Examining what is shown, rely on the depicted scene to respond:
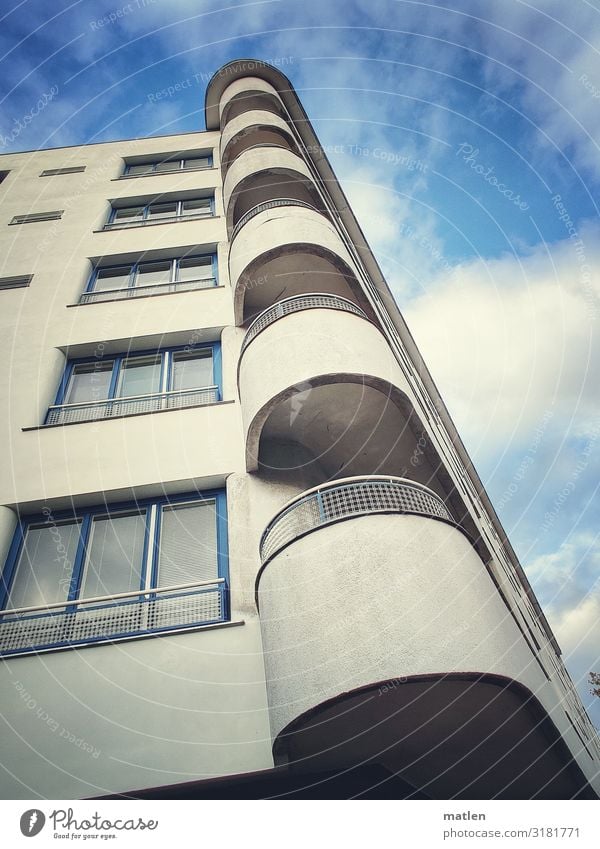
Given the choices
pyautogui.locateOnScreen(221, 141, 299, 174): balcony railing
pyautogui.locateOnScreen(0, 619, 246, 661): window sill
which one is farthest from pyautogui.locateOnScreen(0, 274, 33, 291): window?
pyautogui.locateOnScreen(0, 619, 246, 661): window sill

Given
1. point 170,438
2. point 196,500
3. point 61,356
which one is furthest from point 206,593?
point 61,356

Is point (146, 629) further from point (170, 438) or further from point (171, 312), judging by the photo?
point (171, 312)

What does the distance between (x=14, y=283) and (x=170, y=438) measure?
7198 mm

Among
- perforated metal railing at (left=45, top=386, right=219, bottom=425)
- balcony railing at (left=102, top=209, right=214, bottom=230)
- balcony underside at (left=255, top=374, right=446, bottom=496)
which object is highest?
balcony railing at (left=102, top=209, right=214, bottom=230)

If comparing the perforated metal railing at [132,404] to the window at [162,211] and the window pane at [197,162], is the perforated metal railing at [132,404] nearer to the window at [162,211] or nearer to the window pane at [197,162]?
the window at [162,211]

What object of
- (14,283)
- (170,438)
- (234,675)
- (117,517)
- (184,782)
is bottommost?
(184,782)

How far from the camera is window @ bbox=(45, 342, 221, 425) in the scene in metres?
Result: 10.3

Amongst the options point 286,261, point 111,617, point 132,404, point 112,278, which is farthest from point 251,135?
point 111,617

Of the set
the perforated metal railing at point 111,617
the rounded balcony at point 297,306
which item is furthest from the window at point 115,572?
the rounded balcony at point 297,306

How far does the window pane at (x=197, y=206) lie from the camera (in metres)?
16.7

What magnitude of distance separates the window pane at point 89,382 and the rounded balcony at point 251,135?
8.51 metres

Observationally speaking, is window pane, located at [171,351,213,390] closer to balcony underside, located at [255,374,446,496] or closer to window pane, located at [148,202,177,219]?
balcony underside, located at [255,374,446,496]

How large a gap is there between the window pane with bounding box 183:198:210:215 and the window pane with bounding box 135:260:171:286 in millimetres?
3145
